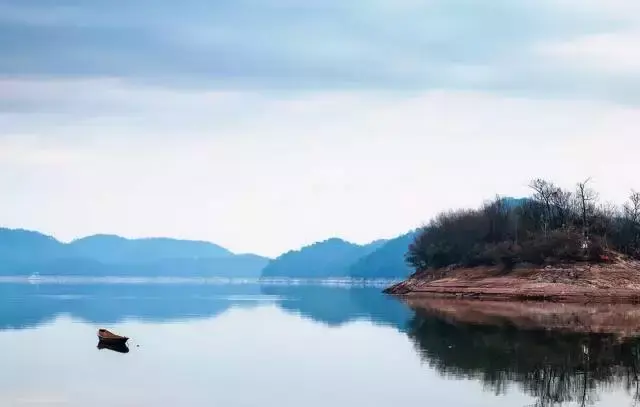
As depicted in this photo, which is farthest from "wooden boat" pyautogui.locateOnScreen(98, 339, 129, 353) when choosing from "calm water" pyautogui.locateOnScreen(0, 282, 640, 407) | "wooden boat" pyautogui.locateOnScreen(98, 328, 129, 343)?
"calm water" pyautogui.locateOnScreen(0, 282, 640, 407)

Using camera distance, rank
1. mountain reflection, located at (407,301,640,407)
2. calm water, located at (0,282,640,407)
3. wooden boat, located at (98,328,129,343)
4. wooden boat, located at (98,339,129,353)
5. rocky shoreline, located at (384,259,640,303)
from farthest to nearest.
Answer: rocky shoreline, located at (384,259,640,303), wooden boat, located at (98,328,129,343), wooden boat, located at (98,339,129,353), mountain reflection, located at (407,301,640,407), calm water, located at (0,282,640,407)

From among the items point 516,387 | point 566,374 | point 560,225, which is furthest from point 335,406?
point 560,225

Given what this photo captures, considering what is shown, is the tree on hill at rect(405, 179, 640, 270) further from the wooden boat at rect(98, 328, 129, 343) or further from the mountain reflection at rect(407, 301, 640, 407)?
the wooden boat at rect(98, 328, 129, 343)

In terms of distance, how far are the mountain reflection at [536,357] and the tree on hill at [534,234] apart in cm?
4602

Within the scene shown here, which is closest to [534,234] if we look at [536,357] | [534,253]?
[534,253]

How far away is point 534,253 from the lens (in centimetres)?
11919

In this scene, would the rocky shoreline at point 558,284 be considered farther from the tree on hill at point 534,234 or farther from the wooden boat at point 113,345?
the wooden boat at point 113,345

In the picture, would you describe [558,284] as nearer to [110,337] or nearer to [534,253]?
[534,253]

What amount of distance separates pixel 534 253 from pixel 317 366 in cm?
7726

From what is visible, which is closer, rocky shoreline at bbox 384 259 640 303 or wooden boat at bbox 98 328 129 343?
wooden boat at bbox 98 328 129 343

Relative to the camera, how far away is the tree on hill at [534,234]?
118m

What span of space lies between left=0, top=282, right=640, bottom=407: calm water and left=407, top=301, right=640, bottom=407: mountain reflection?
2.4 inches

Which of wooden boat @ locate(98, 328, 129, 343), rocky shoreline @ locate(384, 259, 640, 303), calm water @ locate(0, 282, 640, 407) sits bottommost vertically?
calm water @ locate(0, 282, 640, 407)

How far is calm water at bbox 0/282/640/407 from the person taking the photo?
36.3 m
